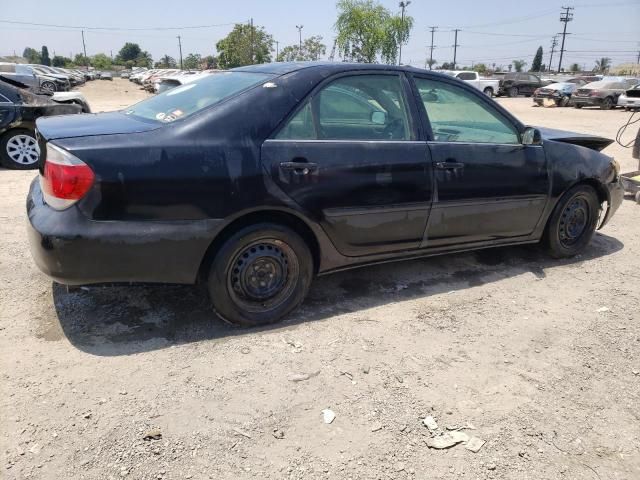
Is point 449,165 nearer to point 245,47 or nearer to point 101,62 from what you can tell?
point 245,47

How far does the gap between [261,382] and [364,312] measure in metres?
1.10

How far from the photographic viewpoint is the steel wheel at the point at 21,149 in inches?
326

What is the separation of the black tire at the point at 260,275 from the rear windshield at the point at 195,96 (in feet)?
2.81

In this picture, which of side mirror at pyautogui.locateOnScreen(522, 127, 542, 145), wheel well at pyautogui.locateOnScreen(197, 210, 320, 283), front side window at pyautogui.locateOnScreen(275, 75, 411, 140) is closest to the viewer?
wheel well at pyautogui.locateOnScreen(197, 210, 320, 283)

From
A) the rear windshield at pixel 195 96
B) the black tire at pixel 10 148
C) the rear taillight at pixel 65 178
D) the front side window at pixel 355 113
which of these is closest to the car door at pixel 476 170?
the front side window at pixel 355 113

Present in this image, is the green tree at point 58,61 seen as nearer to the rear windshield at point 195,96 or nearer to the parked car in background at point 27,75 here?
the parked car in background at point 27,75

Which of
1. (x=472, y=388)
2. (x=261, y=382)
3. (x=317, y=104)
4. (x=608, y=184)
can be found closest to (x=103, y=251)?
(x=261, y=382)

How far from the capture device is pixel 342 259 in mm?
3609

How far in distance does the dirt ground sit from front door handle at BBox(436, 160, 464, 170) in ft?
3.22

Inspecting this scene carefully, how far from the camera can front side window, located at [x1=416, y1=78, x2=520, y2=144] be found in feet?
12.8

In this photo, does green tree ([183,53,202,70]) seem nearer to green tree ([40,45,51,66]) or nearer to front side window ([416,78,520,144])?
green tree ([40,45,51,66])

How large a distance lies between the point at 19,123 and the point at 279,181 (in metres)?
6.87

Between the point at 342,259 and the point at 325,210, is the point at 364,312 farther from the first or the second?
the point at 325,210

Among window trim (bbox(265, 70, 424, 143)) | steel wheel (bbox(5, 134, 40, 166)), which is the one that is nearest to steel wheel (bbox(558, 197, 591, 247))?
window trim (bbox(265, 70, 424, 143))
